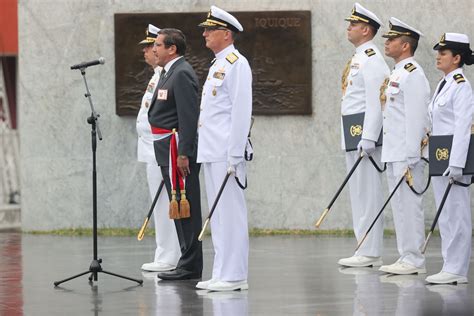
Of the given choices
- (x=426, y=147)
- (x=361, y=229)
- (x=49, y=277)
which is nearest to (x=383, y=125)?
(x=426, y=147)

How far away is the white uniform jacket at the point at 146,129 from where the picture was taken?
12.4 metres

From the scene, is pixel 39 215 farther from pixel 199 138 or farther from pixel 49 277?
pixel 199 138

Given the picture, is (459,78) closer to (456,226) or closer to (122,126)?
(456,226)

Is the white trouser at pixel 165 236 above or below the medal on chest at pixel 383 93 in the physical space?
below

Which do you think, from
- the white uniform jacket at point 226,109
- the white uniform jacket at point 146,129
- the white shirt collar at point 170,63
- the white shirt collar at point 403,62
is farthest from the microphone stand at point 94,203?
the white shirt collar at point 403,62

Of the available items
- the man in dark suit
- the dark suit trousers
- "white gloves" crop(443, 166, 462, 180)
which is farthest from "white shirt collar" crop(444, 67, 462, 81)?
the dark suit trousers

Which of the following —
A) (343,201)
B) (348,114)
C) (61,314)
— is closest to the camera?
(61,314)

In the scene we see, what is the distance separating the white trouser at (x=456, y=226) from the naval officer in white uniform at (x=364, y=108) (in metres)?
1.44

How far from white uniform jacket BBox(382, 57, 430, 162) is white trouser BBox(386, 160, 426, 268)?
149 mm

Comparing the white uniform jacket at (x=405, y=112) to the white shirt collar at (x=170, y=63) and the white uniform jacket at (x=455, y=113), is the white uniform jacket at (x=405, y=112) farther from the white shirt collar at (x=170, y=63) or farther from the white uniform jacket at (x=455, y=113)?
the white shirt collar at (x=170, y=63)

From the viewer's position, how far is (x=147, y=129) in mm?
12539

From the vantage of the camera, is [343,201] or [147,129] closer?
[147,129]

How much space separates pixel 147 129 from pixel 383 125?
240cm

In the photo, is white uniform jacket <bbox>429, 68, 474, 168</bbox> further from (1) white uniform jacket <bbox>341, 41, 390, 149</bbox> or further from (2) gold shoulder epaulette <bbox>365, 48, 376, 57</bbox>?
(2) gold shoulder epaulette <bbox>365, 48, 376, 57</bbox>
